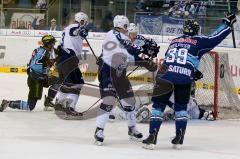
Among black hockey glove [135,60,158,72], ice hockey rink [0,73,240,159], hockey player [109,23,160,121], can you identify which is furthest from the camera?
black hockey glove [135,60,158,72]

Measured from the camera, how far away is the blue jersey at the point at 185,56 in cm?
586

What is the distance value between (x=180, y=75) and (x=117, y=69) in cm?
82

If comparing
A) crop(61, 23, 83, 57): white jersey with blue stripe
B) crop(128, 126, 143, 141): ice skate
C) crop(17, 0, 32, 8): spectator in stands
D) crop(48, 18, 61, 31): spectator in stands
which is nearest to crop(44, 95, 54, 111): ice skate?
crop(61, 23, 83, 57): white jersey with blue stripe

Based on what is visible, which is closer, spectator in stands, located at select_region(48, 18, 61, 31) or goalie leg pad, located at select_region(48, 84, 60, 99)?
goalie leg pad, located at select_region(48, 84, 60, 99)

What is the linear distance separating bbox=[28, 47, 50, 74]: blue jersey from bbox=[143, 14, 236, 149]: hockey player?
7.82 ft

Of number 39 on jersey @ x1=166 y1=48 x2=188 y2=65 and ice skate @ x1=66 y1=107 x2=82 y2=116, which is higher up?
number 39 on jersey @ x1=166 y1=48 x2=188 y2=65

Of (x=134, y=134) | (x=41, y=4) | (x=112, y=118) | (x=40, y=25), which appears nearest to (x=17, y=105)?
(x=112, y=118)

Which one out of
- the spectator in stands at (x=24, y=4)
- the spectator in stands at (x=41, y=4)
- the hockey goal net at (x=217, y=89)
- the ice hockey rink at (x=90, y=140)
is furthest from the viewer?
the spectator in stands at (x=24, y=4)

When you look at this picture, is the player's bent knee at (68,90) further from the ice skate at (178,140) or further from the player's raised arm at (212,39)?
the player's raised arm at (212,39)

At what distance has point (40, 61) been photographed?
25.9 feet

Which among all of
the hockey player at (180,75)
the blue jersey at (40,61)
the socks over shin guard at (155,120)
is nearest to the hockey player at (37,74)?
the blue jersey at (40,61)

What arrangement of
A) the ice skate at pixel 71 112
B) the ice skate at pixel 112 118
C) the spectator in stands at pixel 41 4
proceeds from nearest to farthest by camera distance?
the ice skate at pixel 112 118 → the ice skate at pixel 71 112 → the spectator in stands at pixel 41 4

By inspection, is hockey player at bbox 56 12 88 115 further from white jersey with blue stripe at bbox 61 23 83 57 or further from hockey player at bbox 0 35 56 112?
hockey player at bbox 0 35 56 112

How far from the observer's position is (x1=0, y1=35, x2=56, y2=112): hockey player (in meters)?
7.89
